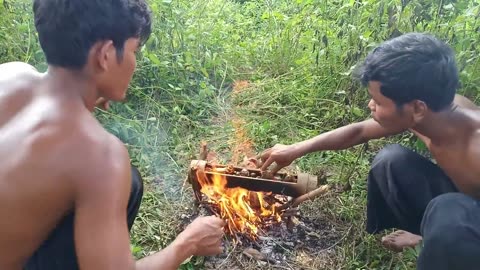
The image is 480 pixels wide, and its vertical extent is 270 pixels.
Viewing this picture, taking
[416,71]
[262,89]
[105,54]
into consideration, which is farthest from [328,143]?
[262,89]

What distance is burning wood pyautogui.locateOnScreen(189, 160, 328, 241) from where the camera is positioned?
311cm

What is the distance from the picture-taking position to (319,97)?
4719mm

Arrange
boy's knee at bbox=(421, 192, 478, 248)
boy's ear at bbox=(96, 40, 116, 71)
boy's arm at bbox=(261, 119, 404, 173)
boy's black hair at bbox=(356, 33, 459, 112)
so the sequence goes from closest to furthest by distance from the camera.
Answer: boy's ear at bbox=(96, 40, 116, 71)
boy's knee at bbox=(421, 192, 478, 248)
boy's black hair at bbox=(356, 33, 459, 112)
boy's arm at bbox=(261, 119, 404, 173)

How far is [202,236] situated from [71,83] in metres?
0.82

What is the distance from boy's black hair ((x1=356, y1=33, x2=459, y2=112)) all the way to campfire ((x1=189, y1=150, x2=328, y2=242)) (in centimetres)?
77

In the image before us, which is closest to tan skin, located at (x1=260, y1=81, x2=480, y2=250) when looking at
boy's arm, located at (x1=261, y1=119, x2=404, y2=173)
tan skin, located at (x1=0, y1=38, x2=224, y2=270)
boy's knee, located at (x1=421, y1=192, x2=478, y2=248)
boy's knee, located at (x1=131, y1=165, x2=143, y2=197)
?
boy's knee, located at (x1=421, y1=192, x2=478, y2=248)

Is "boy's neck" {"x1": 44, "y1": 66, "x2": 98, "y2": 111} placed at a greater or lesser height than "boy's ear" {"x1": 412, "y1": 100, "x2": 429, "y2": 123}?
greater

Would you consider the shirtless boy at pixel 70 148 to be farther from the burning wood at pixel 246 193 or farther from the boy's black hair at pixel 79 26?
the burning wood at pixel 246 193

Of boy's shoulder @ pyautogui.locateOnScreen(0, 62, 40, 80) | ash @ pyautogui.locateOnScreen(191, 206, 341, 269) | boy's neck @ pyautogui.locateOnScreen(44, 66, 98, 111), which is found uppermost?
boy's neck @ pyautogui.locateOnScreen(44, 66, 98, 111)

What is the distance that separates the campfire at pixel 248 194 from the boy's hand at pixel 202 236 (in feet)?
2.56

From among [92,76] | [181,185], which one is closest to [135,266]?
[92,76]

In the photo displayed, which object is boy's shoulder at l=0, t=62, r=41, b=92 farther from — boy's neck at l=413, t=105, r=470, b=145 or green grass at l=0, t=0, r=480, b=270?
boy's neck at l=413, t=105, r=470, b=145

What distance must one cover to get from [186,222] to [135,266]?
1.53m

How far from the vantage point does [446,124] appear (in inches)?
102
